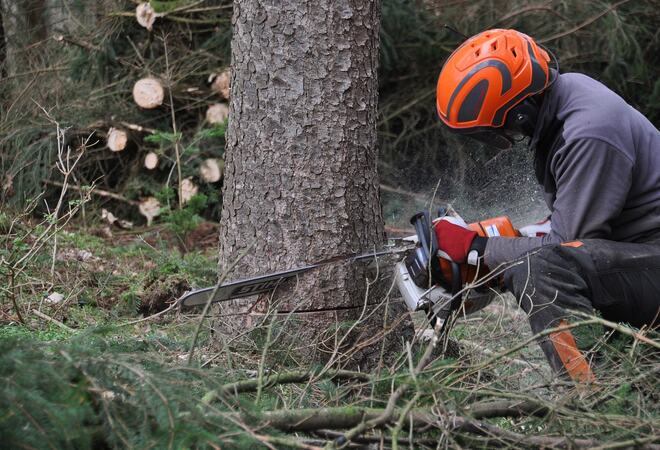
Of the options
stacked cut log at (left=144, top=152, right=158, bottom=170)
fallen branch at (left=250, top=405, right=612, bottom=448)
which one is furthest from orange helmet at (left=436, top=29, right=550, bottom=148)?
stacked cut log at (left=144, top=152, right=158, bottom=170)

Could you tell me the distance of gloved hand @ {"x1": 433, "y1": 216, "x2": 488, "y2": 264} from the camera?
3.65m

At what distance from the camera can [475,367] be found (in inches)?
99.0

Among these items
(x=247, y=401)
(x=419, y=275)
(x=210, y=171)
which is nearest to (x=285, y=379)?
(x=247, y=401)

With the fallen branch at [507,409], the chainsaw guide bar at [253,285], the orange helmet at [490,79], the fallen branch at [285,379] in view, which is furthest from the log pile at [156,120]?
the fallen branch at [507,409]

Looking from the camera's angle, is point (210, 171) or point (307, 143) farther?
point (210, 171)

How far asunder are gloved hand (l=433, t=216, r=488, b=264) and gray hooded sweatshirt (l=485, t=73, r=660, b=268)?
0.18 feet

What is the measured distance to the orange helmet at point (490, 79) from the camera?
3.64 metres

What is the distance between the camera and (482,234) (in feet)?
12.7

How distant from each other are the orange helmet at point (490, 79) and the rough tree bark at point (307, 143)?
39 cm

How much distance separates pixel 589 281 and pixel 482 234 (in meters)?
0.57

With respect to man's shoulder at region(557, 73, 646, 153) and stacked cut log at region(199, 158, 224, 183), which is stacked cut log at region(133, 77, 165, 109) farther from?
man's shoulder at region(557, 73, 646, 153)

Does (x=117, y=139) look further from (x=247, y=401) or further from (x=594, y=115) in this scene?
(x=247, y=401)

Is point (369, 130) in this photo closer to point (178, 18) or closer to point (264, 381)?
point (264, 381)

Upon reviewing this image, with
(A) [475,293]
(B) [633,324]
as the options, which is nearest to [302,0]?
(A) [475,293]
